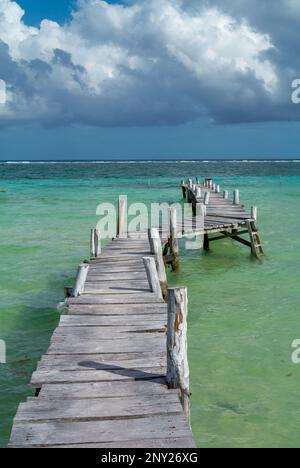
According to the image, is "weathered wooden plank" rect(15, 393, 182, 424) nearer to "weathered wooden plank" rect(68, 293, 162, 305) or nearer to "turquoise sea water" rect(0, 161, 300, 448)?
"turquoise sea water" rect(0, 161, 300, 448)

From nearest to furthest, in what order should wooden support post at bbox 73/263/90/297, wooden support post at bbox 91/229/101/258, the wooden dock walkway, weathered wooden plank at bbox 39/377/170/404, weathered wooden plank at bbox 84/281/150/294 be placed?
the wooden dock walkway → weathered wooden plank at bbox 39/377/170/404 → wooden support post at bbox 73/263/90/297 → weathered wooden plank at bbox 84/281/150/294 → wooden support post at bbox 91/229/101/258

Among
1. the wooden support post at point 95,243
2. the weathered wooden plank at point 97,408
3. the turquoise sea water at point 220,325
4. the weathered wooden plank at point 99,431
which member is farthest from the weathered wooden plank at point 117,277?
the weathered wooden plank at point 99,431

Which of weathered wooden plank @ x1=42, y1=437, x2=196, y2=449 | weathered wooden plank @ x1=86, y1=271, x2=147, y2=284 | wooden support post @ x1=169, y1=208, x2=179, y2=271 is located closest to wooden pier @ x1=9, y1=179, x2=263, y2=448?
weathered wooden plank @ x1=42, y1=437, x2=196, y2=449

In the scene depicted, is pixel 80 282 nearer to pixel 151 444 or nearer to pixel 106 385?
pixel 106 385

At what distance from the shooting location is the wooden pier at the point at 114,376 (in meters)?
4.67

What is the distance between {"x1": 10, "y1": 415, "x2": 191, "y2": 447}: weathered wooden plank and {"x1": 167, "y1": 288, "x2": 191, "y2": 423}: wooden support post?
2.38ft

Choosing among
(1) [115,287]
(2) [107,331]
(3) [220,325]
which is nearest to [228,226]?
(3) [220,325]

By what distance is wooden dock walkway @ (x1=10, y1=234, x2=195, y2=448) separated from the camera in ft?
15.2

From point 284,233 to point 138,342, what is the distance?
17.6 m

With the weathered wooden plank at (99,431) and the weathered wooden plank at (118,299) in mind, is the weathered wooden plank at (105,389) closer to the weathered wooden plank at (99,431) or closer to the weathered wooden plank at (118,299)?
the weathered wooden plank at (99,431)

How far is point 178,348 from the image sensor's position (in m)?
5.79

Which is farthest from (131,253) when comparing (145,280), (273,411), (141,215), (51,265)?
(141,215)

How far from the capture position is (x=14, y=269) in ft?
52.5
